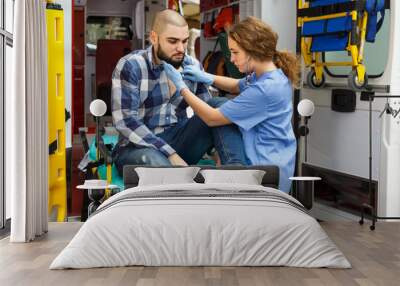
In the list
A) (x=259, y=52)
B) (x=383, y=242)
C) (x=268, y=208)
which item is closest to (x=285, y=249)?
(x=268, y=208)

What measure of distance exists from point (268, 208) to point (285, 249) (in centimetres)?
34

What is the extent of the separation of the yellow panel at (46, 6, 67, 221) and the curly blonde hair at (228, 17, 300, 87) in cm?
153

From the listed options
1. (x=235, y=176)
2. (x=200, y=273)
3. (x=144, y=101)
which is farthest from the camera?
(x=144, y=101)

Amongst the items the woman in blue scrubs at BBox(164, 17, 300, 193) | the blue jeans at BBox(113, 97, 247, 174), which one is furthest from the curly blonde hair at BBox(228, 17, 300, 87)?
the blue jeans at BBox(113, 97, 247, 174)


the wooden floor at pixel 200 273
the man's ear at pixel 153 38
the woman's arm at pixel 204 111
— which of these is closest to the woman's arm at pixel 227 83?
the woman's arm at pixel 204 111

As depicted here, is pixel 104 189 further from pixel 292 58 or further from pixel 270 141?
pixel 292 58

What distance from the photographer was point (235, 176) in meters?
6.71

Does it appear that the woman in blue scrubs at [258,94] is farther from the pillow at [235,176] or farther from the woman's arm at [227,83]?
the pillow at [235,176]

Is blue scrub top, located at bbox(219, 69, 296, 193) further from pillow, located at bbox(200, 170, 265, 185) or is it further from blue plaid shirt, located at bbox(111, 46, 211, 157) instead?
blue plaid shirt, located at bbox(111, 46, 211, 157)

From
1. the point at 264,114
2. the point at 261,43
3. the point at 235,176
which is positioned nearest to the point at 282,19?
the point at 261,43

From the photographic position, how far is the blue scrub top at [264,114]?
6824mm

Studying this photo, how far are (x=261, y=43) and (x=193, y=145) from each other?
3.58ft

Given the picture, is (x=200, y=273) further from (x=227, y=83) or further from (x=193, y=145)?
(x=227, y=83)

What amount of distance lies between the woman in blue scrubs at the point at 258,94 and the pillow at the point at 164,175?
0.49m
